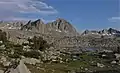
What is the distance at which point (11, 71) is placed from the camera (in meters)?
19.4

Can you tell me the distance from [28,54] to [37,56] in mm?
2273

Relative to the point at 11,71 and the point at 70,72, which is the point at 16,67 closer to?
the point at 11,71

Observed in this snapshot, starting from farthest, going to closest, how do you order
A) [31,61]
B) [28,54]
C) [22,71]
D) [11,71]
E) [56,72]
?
[28,54], [31,61], [56,72], [22,71], [11,71]

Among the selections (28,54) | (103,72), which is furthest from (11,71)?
(28,54)

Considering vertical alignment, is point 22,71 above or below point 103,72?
above

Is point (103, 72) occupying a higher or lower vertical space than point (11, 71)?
lower

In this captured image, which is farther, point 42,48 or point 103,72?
point 42,48

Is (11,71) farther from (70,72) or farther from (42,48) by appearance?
(42,48)

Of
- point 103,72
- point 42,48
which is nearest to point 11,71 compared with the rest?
point 103,72

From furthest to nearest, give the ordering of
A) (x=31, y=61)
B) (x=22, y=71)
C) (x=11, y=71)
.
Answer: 1. (x=31, y=61)
2. (x=22, y=71)
3. (x=11, y=71)

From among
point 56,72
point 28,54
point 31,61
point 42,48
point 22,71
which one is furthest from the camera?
point 42,48

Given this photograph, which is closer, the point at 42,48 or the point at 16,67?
the point at 16,67

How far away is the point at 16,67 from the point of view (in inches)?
799

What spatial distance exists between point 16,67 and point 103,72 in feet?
98.5
